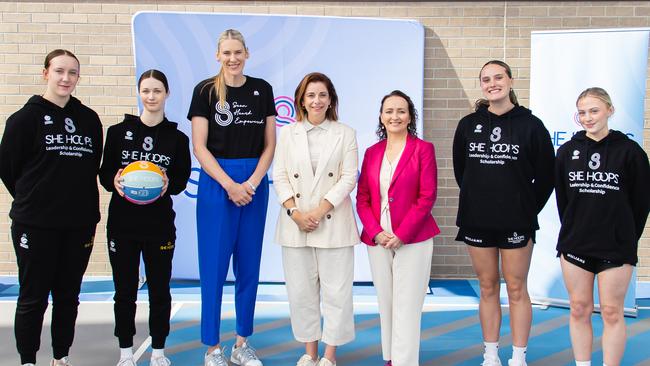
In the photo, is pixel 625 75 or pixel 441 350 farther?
pixel 625 75

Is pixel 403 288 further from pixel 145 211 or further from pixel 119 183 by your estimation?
pixel 119 183

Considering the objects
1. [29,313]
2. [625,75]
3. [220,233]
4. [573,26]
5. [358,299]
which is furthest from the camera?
[573,26]

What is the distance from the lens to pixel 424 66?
19.4 feet

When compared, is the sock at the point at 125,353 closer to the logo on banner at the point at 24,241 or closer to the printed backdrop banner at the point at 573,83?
the logo on banner at the point at 24,241

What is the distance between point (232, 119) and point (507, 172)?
1.51 meters

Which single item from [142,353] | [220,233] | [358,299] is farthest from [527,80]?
[142,353]

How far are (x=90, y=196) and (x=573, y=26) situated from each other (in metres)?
4.44

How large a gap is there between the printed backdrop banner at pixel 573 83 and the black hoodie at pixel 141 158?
2.88 meters

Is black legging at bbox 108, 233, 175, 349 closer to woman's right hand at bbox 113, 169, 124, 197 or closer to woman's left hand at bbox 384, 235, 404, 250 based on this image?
woman's right hand at bbox 113, 169, 124, 197

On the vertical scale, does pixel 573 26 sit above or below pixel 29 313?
above

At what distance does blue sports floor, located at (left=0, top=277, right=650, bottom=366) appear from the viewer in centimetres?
396

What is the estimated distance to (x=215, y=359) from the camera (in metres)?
3.71

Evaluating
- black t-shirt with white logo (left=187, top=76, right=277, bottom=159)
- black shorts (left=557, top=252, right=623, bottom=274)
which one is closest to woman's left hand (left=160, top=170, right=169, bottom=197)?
black t-shirt with white logo (left=187, top=76, right=277, bottom=159)

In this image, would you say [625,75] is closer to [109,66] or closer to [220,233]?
[220,233]
